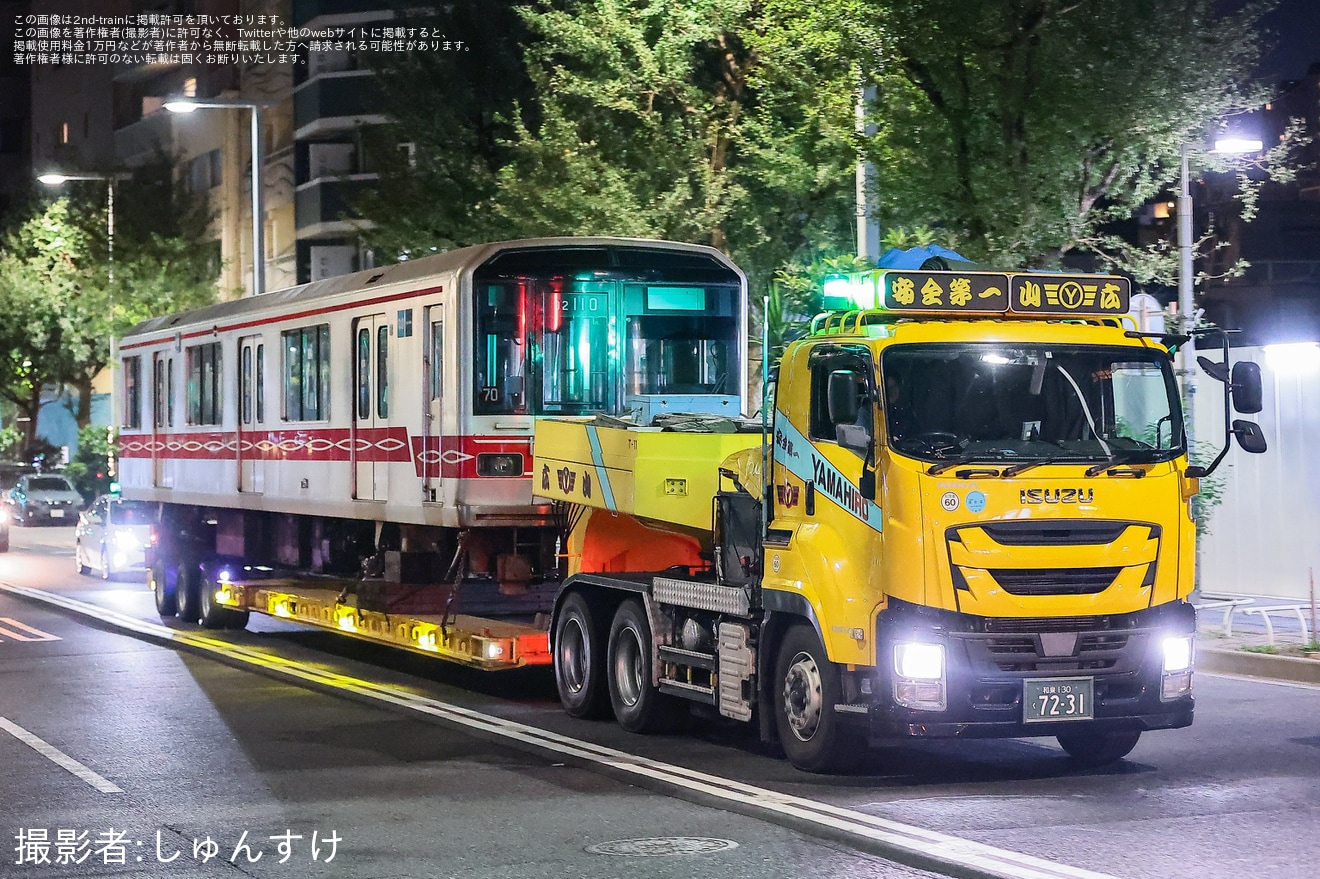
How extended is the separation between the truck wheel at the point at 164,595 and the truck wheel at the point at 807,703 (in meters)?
13.7

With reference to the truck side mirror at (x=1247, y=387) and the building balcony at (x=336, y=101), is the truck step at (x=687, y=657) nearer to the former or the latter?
the truck side mirror at (x=1247, y=387)

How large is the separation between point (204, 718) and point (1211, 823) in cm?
742

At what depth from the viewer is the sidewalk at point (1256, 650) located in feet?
51.1

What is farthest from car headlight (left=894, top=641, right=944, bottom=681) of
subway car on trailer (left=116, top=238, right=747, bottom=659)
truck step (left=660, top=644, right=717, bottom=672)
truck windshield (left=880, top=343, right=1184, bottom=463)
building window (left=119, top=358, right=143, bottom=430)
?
building window (left=119, top=358, right=143, bottom=430)

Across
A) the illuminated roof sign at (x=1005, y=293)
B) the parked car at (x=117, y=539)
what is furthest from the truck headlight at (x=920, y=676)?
the parked car at (x=117, y=539)

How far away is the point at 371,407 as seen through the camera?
58.0 ft

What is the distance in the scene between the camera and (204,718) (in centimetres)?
1402

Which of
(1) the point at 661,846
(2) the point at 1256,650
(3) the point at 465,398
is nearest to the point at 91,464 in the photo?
(3) the point at 465,398

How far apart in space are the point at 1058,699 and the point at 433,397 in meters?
7.24

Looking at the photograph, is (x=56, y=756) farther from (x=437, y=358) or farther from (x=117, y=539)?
(x=117, y=539)

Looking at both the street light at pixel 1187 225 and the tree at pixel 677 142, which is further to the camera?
the tree at pixel 677 142

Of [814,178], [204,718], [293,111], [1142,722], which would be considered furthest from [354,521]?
[293,111]

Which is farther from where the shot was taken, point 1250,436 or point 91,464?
point 91,464

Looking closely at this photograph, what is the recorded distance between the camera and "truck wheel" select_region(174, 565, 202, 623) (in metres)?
22.8
